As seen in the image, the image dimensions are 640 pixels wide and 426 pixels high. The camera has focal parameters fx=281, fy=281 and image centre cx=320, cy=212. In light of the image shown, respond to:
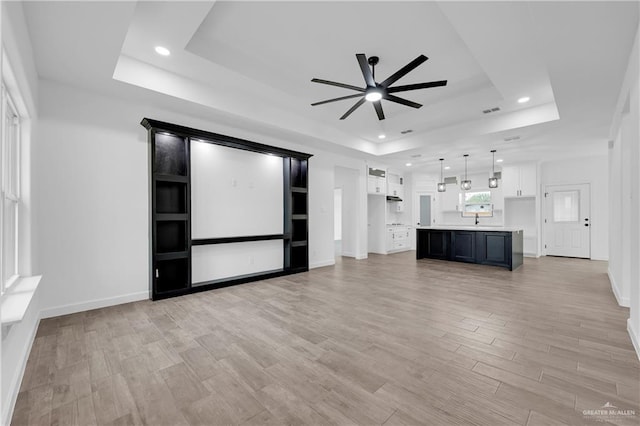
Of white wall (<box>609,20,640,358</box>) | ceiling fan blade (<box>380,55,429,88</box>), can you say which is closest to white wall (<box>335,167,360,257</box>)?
ceiling fan blade (<box>380,55,429,88</box>)

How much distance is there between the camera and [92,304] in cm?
365

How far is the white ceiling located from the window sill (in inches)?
90.0

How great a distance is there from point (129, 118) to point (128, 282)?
7.65ft

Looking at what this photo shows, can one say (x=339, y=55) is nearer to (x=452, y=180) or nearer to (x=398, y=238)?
(x=398, y=238)

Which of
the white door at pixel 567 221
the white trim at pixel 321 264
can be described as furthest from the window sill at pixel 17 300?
the white door at pixel 567 221

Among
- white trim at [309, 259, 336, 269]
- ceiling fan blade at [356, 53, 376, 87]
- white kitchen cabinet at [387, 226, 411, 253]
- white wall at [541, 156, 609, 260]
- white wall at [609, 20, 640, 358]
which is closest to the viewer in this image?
white wall at [609, 20, 640, 358]

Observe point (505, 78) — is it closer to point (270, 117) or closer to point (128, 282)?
point (270, 117)

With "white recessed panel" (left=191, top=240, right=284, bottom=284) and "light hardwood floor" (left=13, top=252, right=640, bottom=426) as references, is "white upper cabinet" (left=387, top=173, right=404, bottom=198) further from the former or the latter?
"light hardwood floor" (left=13, top=252, right=640, bottom=426)

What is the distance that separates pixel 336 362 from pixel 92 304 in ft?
11.0

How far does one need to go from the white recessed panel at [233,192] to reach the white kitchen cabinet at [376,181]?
11.3 feet

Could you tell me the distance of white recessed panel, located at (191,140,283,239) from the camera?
4676mm

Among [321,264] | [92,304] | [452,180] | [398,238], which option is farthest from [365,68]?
[452,180]

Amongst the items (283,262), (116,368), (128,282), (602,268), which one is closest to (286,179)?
(283,262)

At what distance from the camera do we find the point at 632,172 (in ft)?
9.25
